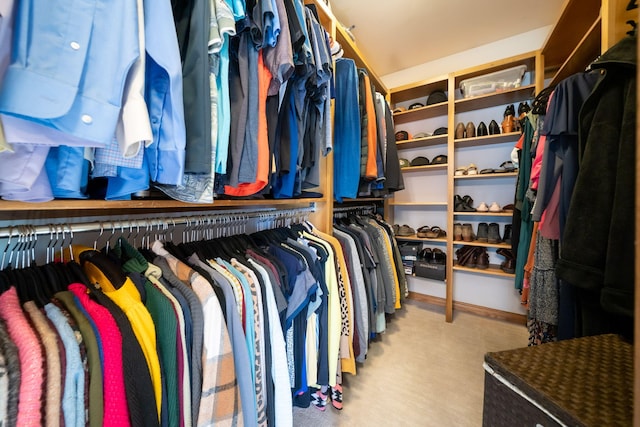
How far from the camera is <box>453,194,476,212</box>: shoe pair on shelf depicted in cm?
210

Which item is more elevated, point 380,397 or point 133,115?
point 133,115

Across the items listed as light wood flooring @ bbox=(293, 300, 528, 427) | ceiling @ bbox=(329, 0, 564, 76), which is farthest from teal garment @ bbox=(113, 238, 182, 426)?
ceiling @ bbox=(329, 0, 564, 76)

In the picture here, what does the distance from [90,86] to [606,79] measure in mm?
1270

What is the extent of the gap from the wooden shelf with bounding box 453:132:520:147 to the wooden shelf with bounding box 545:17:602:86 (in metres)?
0.45

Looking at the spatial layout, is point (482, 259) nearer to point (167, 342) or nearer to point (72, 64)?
point (167, 342)

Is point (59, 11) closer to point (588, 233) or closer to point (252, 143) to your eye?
point (252, 143)

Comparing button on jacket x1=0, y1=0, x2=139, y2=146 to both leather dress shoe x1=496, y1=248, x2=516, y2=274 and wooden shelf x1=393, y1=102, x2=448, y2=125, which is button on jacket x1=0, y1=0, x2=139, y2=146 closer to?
wooden shelf x1=393, y1=102, x2=448, y2=125

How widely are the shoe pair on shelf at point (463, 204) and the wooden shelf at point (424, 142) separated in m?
0.57

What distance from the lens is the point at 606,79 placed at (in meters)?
0.67

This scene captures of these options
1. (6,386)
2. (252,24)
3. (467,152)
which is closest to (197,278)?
(6,386)

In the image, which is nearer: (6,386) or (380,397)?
(6,386)

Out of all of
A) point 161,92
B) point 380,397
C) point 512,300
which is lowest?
point 380,397

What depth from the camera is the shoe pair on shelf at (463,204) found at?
2.10 metres

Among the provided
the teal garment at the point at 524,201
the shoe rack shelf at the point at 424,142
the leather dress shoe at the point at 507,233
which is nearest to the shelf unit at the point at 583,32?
the teal garment at the point at 524,201
